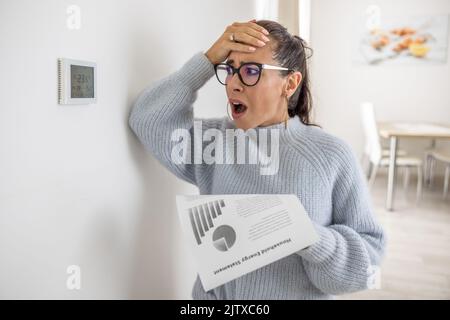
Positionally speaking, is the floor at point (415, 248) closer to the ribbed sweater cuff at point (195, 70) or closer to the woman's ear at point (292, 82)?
the woman's ear at point (292, 82)

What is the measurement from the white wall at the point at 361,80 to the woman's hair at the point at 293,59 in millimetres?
3759

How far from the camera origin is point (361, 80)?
4.92m

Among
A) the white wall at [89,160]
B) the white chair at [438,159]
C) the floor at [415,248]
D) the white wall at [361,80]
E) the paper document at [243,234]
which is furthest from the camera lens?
the white wall at [361,80]

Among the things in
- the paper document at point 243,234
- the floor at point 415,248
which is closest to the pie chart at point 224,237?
the paper document at point 243,234

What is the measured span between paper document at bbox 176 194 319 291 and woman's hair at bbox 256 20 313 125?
0.30 m

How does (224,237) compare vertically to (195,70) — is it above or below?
below

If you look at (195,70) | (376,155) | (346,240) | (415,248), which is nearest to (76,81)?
(195,70)

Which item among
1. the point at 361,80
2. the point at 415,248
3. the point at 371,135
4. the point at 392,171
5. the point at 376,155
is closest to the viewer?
the point at 415,248

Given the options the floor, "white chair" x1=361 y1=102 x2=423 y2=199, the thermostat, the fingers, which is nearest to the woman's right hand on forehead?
the fingers

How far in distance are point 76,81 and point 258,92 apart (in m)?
0.35

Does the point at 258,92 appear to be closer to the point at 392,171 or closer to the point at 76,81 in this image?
the point at 76,81

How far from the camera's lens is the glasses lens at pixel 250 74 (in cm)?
86
